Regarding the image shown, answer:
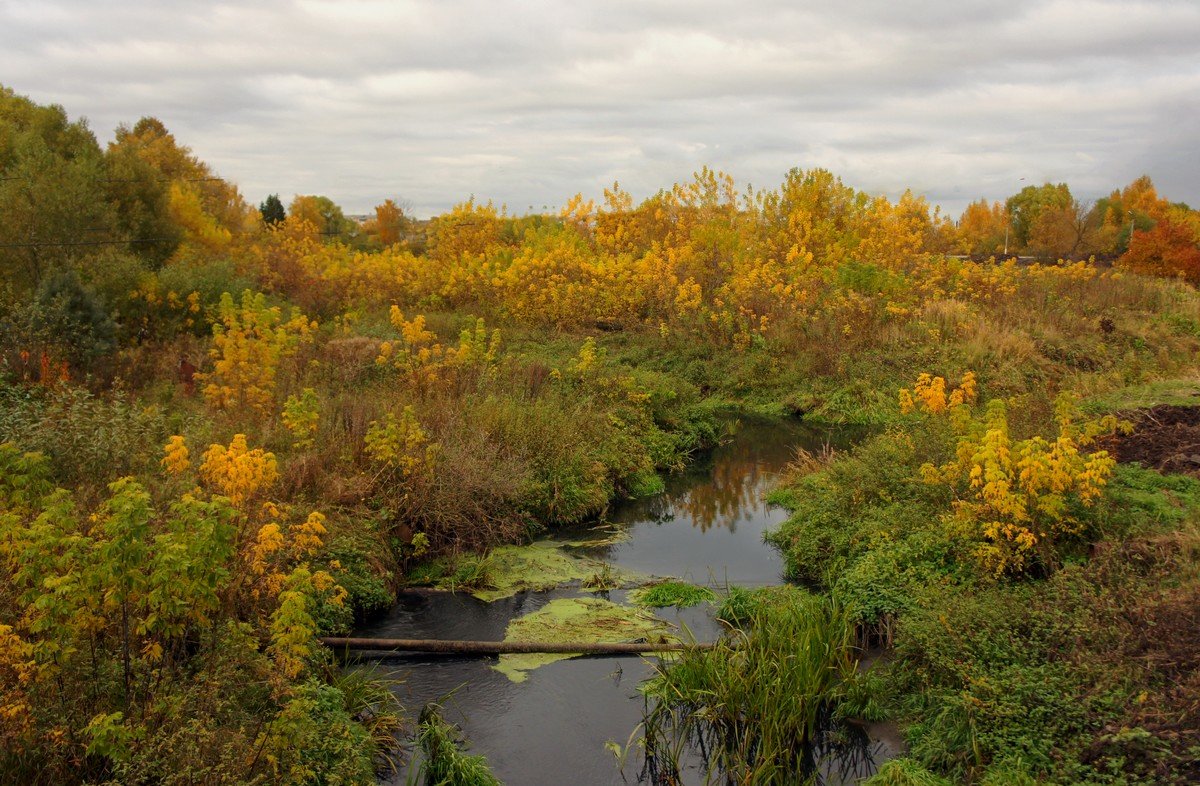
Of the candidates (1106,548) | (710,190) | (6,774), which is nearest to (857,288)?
(710,190)

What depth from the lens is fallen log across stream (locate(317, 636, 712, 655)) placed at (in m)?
7.44

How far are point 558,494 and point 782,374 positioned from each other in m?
9.27

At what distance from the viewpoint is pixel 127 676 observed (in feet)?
16.6

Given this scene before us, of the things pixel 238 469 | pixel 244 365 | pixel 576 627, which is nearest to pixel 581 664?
pixel 576 627

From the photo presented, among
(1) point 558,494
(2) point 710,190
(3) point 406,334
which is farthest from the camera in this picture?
(2) point 710,190

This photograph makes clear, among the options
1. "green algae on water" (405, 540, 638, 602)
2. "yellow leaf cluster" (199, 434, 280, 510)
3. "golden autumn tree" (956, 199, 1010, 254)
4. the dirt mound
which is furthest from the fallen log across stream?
"golden autumn tree" (956, 199, 1010, 254)

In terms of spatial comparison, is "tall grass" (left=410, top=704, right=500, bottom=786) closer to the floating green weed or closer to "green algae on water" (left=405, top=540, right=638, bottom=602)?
"green algae on water" (left=405, top=540, right=638, bottom=602)

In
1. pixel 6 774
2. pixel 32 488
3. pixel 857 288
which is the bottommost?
pixel 6 774

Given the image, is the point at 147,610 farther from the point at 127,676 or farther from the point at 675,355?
the point at 675,355

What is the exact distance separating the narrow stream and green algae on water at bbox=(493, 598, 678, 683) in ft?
0.39

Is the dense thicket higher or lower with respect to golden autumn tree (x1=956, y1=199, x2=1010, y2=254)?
lower

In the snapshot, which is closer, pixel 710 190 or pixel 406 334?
pixel 406 334

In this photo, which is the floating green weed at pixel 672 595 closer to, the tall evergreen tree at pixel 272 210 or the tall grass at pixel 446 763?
the tall grass at pixel 446 763

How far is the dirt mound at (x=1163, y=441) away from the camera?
334 inches
